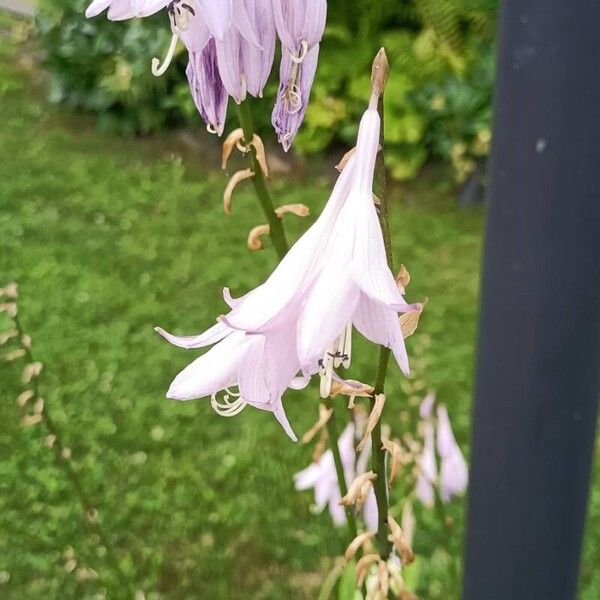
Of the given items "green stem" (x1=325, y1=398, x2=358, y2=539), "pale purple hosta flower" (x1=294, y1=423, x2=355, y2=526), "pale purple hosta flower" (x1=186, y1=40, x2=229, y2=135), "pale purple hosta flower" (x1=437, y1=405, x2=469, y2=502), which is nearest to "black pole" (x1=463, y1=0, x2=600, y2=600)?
"green stem" (x1=325, y1=398, x2=358, y2=539)

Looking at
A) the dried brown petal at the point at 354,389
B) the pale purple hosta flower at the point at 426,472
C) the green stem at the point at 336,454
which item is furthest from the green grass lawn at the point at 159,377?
the dried brown petal at the point at 354,389

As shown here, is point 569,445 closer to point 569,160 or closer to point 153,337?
point 569,160

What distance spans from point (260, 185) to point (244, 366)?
0.15 m

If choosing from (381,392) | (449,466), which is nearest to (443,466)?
(449,466)

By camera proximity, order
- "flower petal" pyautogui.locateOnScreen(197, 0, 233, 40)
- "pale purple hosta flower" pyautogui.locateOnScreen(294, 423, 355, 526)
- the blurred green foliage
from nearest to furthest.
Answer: "flower petal" pyautogui.locateOnScreen(197, 0, 233, 40)
"pale purple hosta flower" pyautogui.locateOnScreen(294, 423, 355, 526)
the blurred green foliage

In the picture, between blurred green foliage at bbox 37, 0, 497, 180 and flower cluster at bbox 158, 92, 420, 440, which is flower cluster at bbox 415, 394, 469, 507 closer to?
flower cluster at bbox 158, 92, 420, 440

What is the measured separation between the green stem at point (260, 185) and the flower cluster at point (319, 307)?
0.27 ft

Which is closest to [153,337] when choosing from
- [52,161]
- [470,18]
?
[52,161]

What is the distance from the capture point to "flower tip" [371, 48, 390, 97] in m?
0.55

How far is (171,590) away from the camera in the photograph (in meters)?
2.14

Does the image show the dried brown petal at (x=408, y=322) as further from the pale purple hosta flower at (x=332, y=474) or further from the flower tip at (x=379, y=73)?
the pale purple hosta flower at (x=332, y=474)

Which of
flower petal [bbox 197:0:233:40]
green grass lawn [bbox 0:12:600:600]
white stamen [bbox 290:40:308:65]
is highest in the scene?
flower petal [bbox 197:0:233:40]

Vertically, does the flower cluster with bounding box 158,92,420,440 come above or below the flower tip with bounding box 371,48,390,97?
below

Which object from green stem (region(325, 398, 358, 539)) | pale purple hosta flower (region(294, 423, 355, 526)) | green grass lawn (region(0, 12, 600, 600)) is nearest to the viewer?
green stem (region(325, 398, 358, 539))
